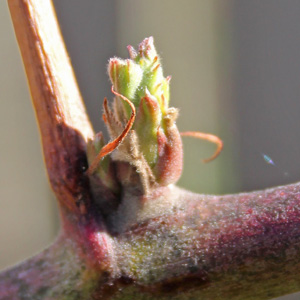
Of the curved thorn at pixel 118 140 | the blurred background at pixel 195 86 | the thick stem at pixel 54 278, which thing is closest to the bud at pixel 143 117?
the curved thorn at pixel 118 140

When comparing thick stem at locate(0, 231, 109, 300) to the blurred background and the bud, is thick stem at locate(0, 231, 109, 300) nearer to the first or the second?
the bud

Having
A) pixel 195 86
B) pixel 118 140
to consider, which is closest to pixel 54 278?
pixel 118 140

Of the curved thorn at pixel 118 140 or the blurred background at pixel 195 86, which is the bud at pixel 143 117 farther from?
the blurred background at pixel 195 86

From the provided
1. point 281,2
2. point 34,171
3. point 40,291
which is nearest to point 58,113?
point 40,291

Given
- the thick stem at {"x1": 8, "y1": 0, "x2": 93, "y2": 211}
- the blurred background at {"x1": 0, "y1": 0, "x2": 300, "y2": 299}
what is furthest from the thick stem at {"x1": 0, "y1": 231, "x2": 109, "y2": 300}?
the blurred background at {"x1": 0, "y1": 0, "x2": 300, "y2": 299}

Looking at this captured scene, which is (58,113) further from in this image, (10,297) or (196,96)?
(196,96)
